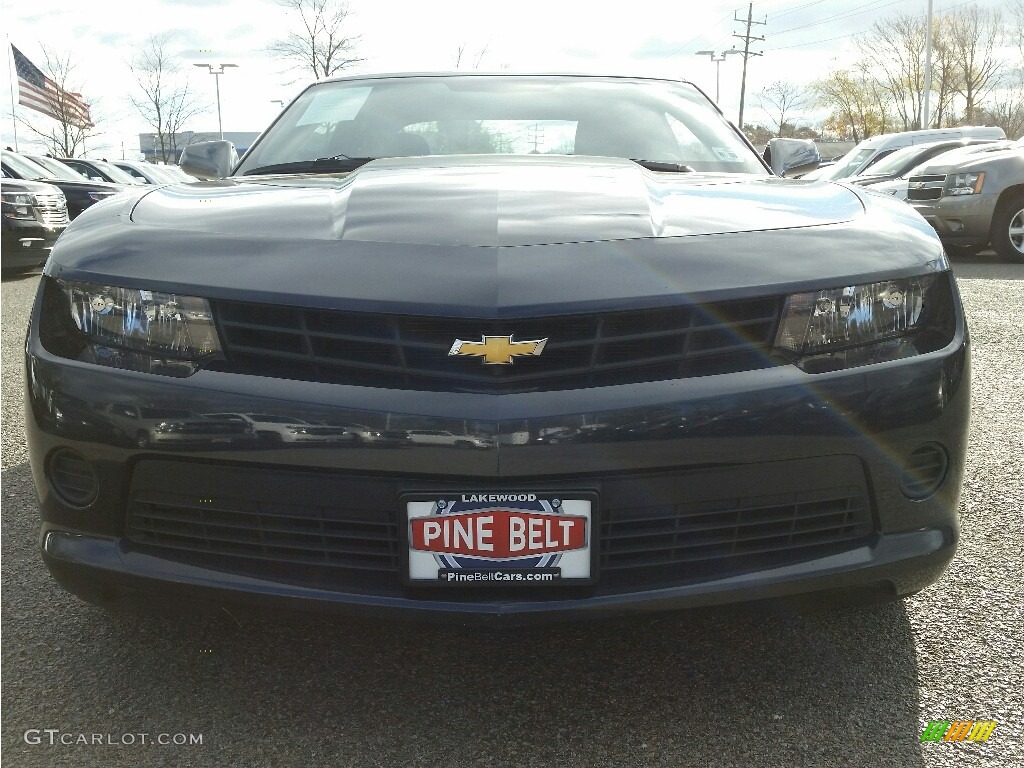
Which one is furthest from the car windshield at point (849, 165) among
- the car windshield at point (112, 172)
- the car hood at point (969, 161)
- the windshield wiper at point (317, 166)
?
the windshield wiper at point (317, 166)

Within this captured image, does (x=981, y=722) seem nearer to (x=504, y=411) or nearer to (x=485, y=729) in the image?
(x=485, y=729)

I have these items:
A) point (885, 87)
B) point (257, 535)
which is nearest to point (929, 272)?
point (257, 535)

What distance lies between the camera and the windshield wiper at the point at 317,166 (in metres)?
2.79

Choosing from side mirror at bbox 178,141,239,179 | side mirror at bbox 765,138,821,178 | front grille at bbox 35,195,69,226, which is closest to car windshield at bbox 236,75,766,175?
side mirror at bbox 178,141,239,179

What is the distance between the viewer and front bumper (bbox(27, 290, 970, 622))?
166cm

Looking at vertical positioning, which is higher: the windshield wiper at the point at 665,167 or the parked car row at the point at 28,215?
the windshield wiper at the point at 665,167

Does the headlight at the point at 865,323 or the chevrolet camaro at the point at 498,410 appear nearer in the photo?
the chevrolet camaro at the point at 498,410

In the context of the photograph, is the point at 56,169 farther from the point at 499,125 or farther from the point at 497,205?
the point at 497,205

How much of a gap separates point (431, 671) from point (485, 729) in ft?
0.81

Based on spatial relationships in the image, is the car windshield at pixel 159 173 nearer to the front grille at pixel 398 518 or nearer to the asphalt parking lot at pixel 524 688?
the asphalt parking lot at pixel 524 688

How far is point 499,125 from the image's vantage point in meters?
3.02

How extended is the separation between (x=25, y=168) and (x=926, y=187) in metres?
11.1

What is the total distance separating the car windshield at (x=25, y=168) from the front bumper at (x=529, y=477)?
12350mm

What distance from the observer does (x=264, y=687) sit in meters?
1.99
